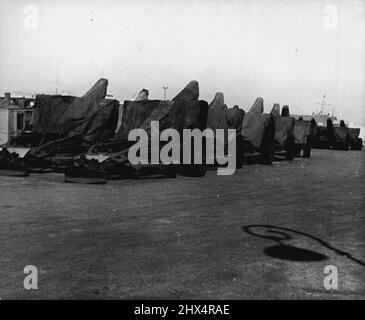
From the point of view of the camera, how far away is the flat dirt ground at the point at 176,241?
498 centimetres

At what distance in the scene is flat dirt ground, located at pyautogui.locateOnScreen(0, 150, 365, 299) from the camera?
16.3 feet

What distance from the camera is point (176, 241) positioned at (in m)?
6.86

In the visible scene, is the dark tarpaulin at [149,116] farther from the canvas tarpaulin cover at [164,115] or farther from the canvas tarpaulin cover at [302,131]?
the canvas tarpaulin cover at [302,131]

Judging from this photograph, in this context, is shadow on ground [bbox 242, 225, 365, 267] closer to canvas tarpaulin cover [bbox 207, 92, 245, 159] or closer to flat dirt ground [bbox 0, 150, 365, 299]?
flat dirt ground [bbox 0, 150, 365, 299]

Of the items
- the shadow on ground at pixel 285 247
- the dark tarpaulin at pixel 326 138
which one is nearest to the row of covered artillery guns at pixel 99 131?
the shadow on ground at pixel 285 247

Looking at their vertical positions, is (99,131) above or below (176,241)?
above

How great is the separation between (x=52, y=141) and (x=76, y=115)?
5.51 ft

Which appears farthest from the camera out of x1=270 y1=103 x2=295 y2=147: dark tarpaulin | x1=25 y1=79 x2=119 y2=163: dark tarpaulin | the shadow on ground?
x1=270 y1=103 x2=295 y2=147: dark tarpaulin

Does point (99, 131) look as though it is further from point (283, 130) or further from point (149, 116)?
point (283, 130)

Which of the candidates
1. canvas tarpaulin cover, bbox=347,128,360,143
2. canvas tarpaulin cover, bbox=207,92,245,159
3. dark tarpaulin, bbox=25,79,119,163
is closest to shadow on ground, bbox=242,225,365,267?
dark tarpaulin, bbox=25,79,119,163

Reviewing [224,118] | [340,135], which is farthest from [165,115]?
[340,135]

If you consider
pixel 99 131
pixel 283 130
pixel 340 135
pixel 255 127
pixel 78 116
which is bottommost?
pixel 340 135

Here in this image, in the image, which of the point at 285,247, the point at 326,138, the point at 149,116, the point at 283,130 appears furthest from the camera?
the point at 326,138

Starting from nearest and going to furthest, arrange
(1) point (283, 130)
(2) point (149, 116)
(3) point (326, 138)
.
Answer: (2) point (149, 116), (1) point (283, 130), (3) point (326, 138)
